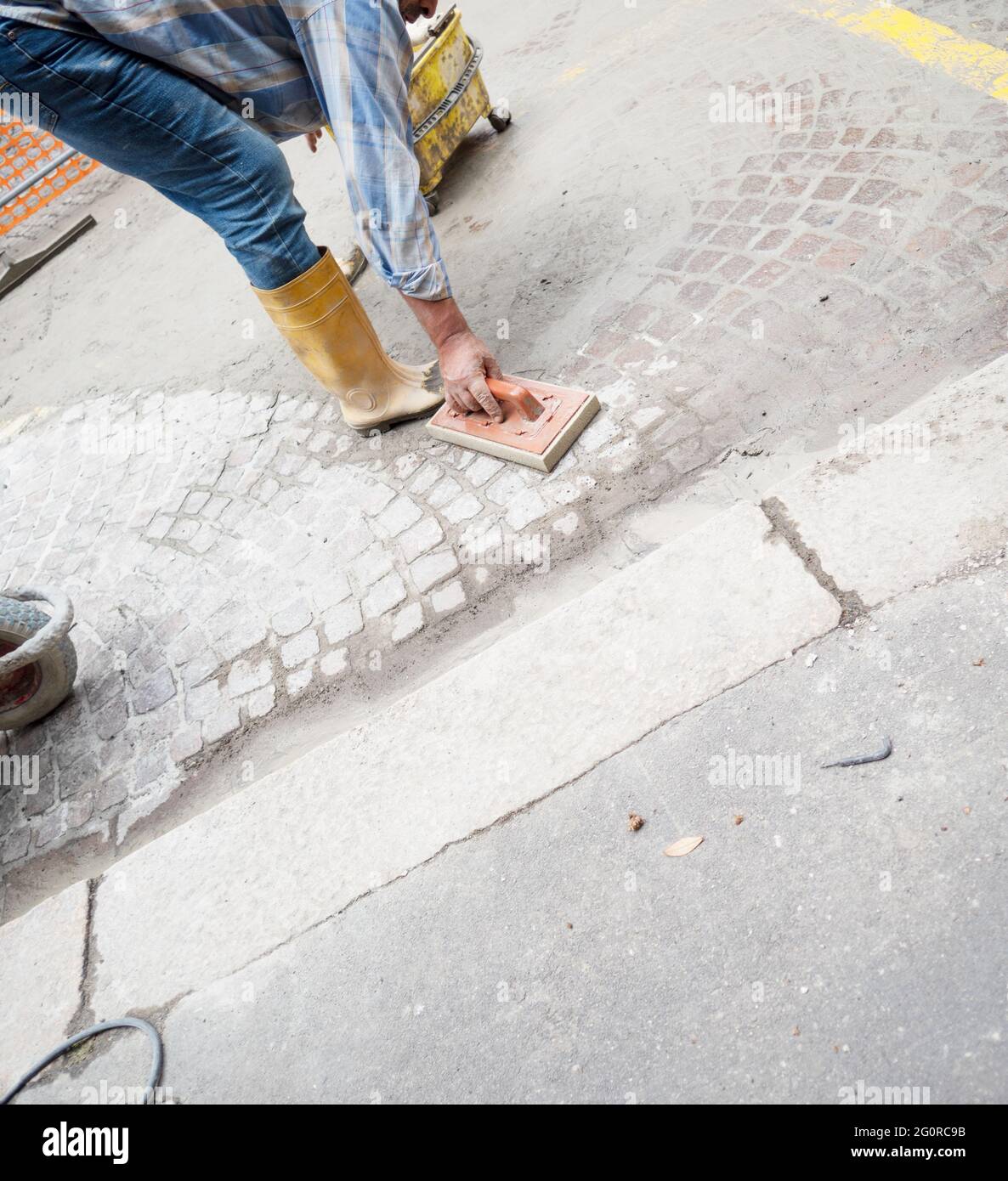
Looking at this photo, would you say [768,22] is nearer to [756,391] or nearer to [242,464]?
[756,391]

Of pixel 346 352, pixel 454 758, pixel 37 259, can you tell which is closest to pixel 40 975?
pixel 454 758

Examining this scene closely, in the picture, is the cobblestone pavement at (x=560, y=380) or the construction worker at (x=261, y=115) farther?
the cobblestone pavement at (x=560, y=380)

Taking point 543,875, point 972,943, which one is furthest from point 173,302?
point 972,943

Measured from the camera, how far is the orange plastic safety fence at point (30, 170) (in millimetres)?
6625

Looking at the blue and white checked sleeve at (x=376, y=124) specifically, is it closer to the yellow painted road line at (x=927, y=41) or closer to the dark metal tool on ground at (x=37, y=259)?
the yellow painted road line at (x=927, y=41)

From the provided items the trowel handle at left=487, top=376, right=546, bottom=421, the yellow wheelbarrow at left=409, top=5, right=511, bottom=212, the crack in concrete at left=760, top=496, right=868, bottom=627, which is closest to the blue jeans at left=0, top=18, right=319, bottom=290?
the trowel handle at left=487, top=376, right=546, bottom=421

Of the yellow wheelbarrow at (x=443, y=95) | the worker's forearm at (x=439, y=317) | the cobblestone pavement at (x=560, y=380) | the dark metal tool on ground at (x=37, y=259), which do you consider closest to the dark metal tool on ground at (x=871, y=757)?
the cobblestone pavement at (x=560, y=380)

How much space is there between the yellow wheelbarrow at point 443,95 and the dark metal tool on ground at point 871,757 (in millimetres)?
3236

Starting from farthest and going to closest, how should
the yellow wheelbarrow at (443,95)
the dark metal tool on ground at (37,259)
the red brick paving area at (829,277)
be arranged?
the dark metal tool on ground at (37,259) → the yellow wheelbarrow at (443,95) → the red brick paving area at (829,277)

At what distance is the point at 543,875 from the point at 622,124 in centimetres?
350

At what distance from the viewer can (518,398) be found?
259 centimetres

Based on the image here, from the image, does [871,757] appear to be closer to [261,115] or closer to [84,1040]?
[84,1040]

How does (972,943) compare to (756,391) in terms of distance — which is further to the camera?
(756,391)

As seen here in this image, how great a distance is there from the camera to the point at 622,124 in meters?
3.83
